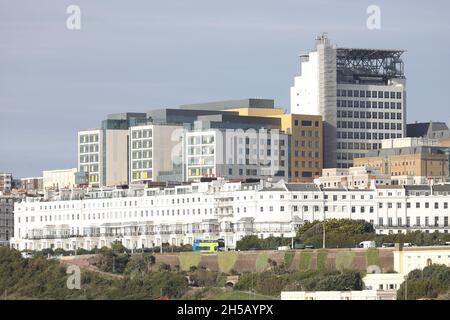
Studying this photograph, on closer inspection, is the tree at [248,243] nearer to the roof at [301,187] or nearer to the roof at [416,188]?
the roof at [301,187]

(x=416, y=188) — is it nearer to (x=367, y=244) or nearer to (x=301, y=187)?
(x=301, y=187)

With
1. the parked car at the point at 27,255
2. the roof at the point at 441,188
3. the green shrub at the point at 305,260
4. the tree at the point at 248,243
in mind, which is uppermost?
the roof at the point at 441,188

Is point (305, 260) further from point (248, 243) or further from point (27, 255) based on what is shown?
point (27, 255)

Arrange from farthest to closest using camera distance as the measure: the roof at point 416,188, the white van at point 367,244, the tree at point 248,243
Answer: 1. the roof at point 416,188
2. the tree at point 248,243
3. the white van at point 367,244

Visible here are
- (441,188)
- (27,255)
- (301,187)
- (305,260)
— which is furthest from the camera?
(441,188)

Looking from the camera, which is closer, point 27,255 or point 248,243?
point 248,243

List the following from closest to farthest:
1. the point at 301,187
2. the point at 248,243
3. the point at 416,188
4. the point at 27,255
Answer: the point at 248,243, the point at 27,255, the point at 301,187, the point at 416,188

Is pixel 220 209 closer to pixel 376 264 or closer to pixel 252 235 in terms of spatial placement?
pixel 252 235

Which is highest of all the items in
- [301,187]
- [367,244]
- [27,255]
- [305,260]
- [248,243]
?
[301,187]

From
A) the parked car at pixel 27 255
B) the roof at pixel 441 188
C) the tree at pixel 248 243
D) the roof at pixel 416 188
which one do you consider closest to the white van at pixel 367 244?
the tree at pixel 248 243

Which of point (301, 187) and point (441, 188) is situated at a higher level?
point (301, 187)

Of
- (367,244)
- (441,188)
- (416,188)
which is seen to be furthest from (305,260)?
(441,188)
